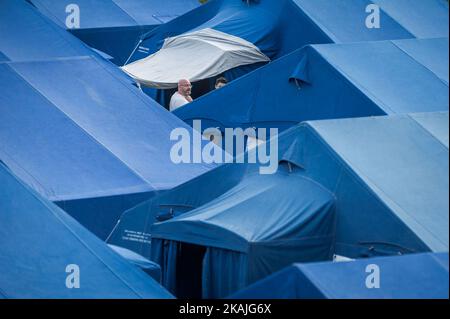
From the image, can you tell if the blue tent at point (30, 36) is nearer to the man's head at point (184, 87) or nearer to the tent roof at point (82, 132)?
the tent roof at point (82, 132)

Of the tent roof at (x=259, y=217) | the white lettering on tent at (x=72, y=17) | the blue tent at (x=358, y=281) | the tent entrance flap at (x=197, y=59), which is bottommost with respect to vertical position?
the blue tent at (x=358, y=281)

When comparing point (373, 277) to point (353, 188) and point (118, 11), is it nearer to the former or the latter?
point (353, 188)

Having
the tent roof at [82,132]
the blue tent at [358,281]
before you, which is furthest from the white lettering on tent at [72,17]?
the blue tent at [358,281]

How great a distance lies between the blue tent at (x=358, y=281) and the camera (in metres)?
7.55

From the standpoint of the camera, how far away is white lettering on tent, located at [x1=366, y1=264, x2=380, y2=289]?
25.0 ft

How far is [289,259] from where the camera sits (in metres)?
9.96

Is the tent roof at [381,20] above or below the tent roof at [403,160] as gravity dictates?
above

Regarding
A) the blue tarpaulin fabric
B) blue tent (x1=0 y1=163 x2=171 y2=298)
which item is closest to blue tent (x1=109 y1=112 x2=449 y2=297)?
the blue tarpaulin fabric

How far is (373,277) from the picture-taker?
7.68 metres

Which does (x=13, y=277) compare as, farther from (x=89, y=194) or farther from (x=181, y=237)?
(x=89, y=194)

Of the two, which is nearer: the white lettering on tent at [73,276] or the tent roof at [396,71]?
the white lettering on tent at [73,276]

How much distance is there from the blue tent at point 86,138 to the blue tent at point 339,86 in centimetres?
122

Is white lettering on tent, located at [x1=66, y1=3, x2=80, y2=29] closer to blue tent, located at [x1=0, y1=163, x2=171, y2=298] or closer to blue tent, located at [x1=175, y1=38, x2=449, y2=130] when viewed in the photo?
blue tent, located at [x1=175, y1=38, x2=449, y2=130]

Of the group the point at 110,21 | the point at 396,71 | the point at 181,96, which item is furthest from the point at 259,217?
the point at 110,21
